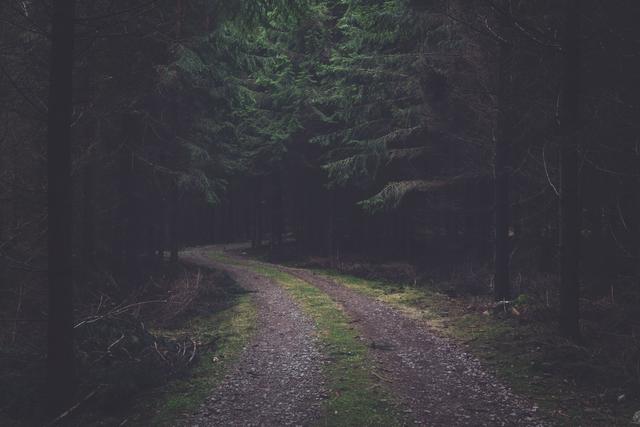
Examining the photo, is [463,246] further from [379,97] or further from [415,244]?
[379,97]

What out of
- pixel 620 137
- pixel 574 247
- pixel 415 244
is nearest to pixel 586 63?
pixel 620 137

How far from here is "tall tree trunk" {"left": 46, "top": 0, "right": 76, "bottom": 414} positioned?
24.5ft

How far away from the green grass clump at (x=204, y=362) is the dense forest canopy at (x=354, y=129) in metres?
1.42

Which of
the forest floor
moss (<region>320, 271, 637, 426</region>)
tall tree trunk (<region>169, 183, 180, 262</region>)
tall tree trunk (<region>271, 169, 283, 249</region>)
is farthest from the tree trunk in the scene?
moss (<region>320, 271, 637, 426</region>)

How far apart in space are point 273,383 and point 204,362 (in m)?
2.03

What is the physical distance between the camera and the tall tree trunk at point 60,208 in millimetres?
7461

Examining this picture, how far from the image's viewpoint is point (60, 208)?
24.9 feet

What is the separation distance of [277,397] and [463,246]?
56.8 feet

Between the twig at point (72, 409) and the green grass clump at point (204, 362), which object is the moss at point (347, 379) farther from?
the twig at point (72, 409)

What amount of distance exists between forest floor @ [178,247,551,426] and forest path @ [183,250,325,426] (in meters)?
0.02

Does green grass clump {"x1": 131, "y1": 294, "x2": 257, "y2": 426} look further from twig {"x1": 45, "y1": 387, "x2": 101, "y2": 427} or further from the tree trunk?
the tree trunk

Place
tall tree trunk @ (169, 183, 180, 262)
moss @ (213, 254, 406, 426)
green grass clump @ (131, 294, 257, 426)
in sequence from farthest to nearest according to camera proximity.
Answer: tall tree trunk @ (169, 183, 180, 262) → green grass clump @ (131, 294, 257, 426) → moss @ (213, 254, 406, 426)

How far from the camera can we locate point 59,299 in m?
7.60

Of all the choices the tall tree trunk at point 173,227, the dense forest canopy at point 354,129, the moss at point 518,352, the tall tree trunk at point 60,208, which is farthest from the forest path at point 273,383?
the tall tree trunk at point 173,227
